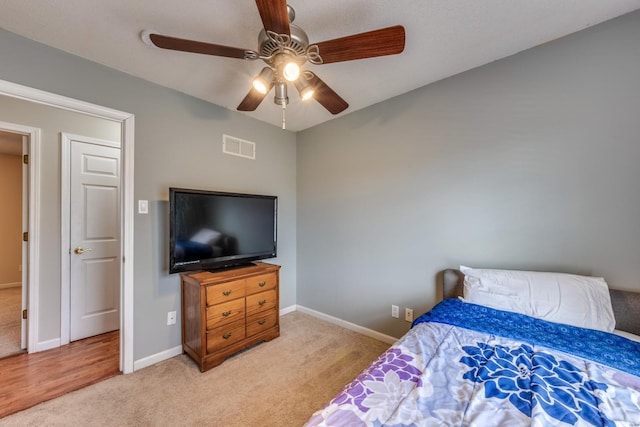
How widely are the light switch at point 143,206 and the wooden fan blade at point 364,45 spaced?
1.92 metres

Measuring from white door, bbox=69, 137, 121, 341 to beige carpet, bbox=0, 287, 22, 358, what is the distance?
464 mm

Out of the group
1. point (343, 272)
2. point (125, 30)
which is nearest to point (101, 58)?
point (125, 30)

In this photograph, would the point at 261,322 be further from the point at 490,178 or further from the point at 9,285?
the point at 9,285

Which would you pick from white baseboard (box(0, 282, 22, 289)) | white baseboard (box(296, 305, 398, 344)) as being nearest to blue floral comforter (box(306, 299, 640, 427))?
white baseboard (box(296, 305, 398, 344))

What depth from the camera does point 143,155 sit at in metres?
2.25

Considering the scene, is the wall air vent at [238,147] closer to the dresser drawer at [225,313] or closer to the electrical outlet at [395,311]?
the dresser drawer at [225,313]

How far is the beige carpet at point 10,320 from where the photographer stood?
247 centimetres

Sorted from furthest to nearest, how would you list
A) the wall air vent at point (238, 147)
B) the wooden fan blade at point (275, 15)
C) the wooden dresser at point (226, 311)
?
the wall air vent at point (238, 147) < the wooden dresser at point (226, 311) < the wooden fan blade at point (275, 15)

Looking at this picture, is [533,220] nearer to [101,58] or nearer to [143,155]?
[143,155]

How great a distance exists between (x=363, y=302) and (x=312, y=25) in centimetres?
257

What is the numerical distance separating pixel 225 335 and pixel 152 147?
181cm

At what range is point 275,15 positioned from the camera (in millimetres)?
1142

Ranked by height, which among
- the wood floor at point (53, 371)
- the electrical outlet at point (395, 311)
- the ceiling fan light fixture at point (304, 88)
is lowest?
the wood floor at point (53, 371)

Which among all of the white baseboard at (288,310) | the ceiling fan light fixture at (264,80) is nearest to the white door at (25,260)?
the white baseboard at (288,310)
